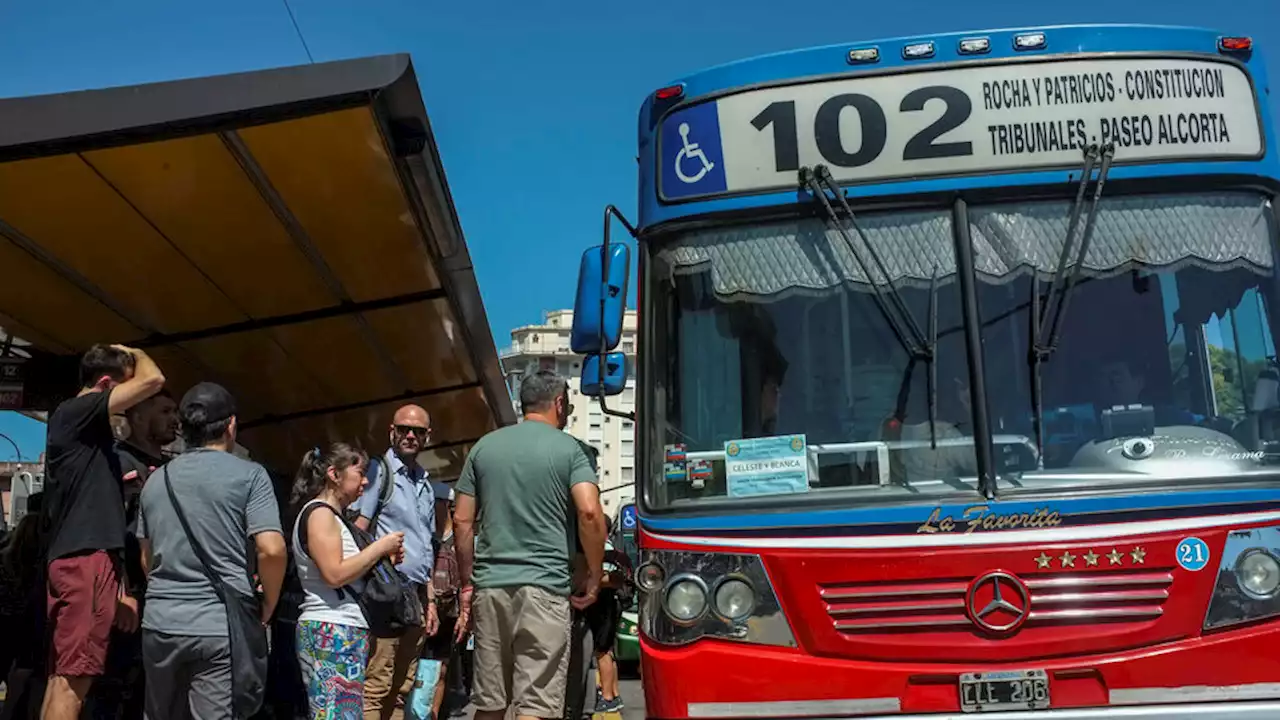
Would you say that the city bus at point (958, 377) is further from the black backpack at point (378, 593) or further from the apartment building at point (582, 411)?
the apartment building at point (582, 411)

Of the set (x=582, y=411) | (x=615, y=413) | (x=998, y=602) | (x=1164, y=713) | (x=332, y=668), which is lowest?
(x=1164, y=713)

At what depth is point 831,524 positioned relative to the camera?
455 centimetres

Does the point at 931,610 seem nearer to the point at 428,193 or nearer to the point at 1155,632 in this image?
the point at 1155,632

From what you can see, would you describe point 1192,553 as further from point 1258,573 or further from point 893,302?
point 893,302

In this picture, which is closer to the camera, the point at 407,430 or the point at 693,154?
the point at 693,154

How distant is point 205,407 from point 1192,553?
3835 millimetres

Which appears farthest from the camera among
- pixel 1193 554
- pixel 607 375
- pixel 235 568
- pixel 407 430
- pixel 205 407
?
pixel 407 430

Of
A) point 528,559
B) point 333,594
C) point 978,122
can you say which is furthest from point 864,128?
point 333,594

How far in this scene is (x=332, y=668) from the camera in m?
5.42

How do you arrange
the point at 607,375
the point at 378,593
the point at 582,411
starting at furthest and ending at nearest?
1. the point at 582,411
2. the point at 378,593
3. the point at 607,375

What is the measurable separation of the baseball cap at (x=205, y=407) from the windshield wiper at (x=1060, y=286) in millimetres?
3179

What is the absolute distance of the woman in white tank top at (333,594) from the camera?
5398 millimetres

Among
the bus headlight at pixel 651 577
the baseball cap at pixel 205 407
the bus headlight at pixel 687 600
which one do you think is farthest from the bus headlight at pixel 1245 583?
the baseball cap at pixel 205 407

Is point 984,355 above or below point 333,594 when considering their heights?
above
